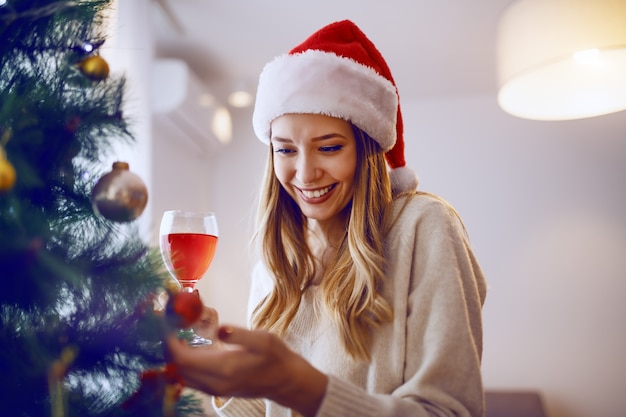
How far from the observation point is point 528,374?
355cm

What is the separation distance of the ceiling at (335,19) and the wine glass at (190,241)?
1982 mm

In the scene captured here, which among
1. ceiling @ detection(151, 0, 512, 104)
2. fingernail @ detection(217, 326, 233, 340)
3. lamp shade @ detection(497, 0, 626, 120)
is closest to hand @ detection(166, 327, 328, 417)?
fingernail @ detection(217, 326, 233, 340)

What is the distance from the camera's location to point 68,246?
0.54m

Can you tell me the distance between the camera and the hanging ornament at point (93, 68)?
0.57 metres

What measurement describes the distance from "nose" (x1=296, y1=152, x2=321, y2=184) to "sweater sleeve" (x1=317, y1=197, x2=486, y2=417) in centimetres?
19

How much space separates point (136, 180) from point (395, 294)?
0.61m

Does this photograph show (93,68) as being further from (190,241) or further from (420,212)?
(420,212)

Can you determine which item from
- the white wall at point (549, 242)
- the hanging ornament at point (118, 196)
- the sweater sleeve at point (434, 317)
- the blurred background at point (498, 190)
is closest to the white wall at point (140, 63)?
the blurred background at point (498, 190)

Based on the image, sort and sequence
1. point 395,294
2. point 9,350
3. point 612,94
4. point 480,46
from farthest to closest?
point 480,46
point 612,94
point 395,294
point 9,350

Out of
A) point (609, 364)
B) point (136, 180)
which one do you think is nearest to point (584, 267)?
point (609, 364)

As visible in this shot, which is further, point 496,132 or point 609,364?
point 496,132

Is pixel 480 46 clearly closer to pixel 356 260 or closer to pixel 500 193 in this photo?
pixel 500 193

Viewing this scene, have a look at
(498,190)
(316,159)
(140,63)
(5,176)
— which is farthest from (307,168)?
(498,190)

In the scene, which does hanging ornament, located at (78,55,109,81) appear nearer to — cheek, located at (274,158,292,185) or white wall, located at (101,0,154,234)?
cheek, located at (274,158,292,185)
